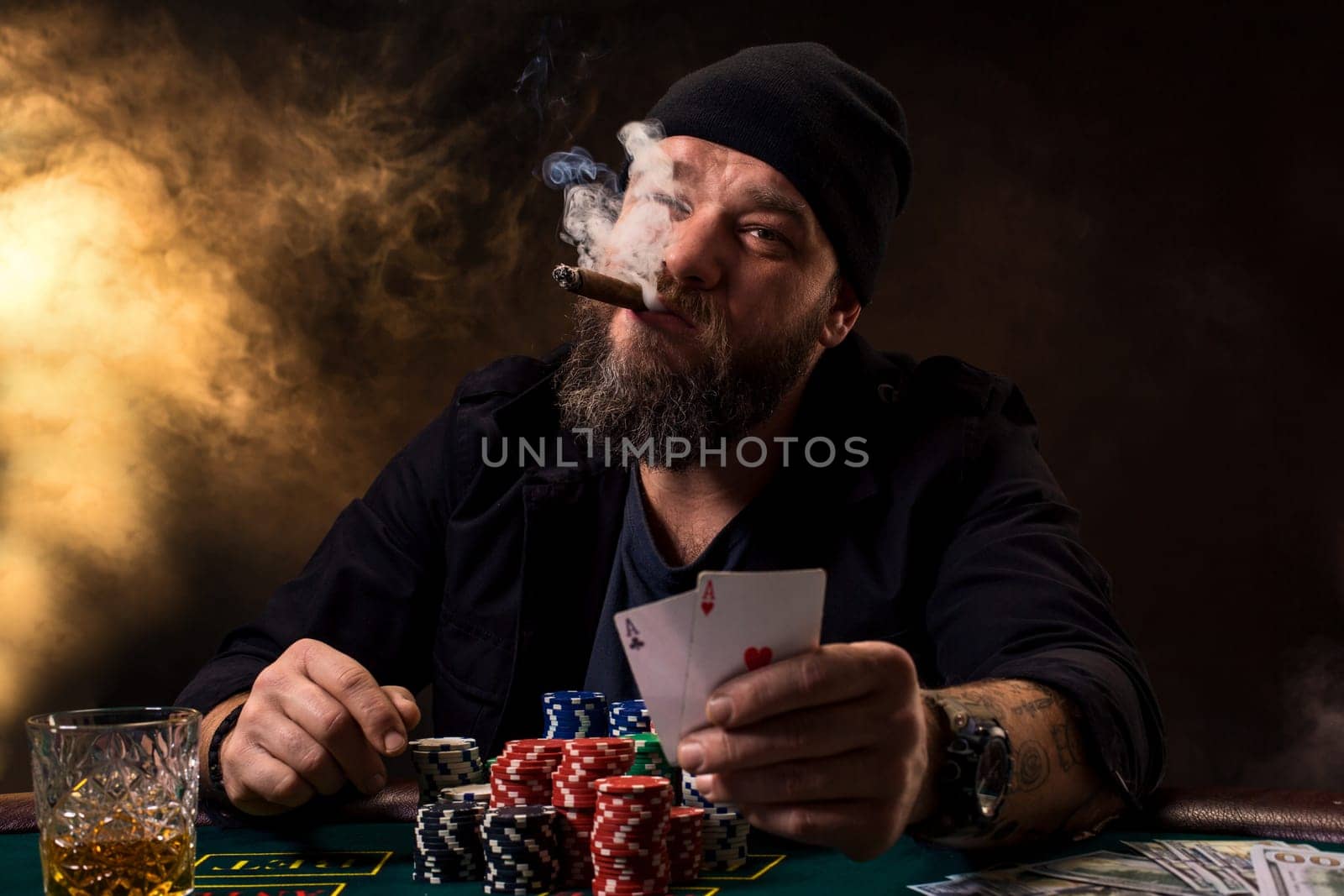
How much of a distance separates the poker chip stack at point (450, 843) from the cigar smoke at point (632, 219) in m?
1.13

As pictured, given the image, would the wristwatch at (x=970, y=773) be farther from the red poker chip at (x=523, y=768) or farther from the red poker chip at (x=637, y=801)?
the red poker chip at (x=523, y=768)

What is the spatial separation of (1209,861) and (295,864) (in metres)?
1.25

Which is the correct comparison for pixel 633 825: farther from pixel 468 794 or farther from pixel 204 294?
pixel 204 294

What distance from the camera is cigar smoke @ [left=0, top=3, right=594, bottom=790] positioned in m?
4.89

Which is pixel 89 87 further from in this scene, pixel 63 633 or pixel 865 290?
pixel 865 290

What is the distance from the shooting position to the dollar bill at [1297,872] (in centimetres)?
161

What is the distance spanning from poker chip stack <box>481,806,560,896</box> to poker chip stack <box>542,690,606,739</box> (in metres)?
0.50

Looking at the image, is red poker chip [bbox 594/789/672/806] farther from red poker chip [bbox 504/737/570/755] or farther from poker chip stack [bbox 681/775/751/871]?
red poker chip [bbox 504/737/570/755]

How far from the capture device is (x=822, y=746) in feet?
Result: 4.82

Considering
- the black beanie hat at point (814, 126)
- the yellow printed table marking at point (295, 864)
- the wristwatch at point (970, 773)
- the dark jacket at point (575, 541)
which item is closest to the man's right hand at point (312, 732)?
the yellow printed table marking at point (295, 864)

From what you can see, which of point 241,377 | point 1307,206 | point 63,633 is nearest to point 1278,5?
point 1307,206

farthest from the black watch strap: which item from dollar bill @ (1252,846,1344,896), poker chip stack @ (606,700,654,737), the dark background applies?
the dark background

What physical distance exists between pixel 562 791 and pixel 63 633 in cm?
372

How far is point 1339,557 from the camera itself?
4629 millimetres
